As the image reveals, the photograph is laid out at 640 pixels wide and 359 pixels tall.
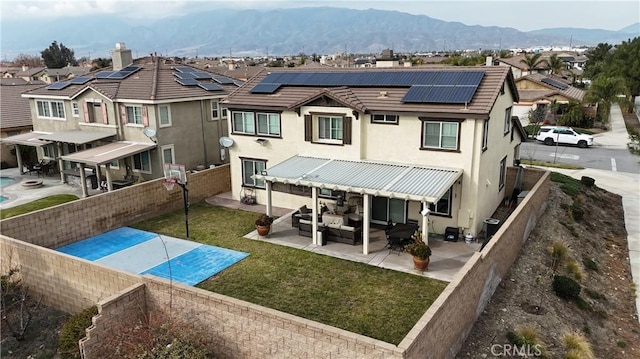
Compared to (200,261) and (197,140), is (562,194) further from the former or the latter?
(197,140)

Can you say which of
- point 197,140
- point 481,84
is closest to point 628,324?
point 481,84

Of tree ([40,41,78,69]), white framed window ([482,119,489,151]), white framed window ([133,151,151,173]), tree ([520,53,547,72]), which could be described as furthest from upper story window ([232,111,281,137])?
tree ([40,41,78,69])

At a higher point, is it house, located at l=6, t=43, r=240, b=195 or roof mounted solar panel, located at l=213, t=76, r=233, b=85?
roof mounted solar panel, located at l=213, t=76, r=233, b=85

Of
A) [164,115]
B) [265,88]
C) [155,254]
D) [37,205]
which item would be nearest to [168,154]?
[164,115]

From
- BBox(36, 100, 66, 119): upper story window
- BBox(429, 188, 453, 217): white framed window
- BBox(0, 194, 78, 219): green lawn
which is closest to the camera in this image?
BBox(429, 188, 453, 217): white framed window

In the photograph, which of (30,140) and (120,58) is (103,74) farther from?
(30,140)

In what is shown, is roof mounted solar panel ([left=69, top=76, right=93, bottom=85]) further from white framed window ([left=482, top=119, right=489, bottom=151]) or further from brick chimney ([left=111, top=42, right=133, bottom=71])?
white framed window ([left=482, top=119, right=489, bottom=151])

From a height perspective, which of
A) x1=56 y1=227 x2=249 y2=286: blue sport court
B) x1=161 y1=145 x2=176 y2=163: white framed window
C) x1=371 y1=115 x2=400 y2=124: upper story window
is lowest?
x1=56 y1=227 x2=249 y2=286: blue sport court
